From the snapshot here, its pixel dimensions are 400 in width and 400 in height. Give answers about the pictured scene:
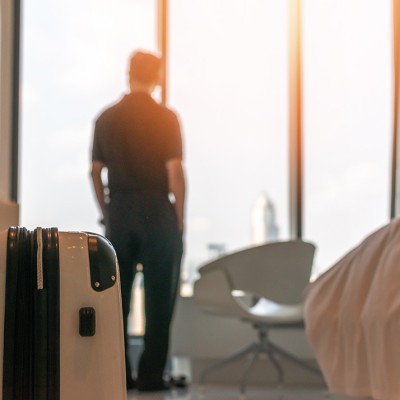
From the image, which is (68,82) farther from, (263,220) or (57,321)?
(57,321)

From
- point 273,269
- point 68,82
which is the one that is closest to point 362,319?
point 273,269

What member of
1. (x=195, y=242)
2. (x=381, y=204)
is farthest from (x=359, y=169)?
(x=195, y=242)

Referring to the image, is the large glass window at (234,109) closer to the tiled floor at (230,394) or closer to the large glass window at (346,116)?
the large glass window at (346,116)

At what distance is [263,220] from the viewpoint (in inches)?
213

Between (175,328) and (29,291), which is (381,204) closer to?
(175,328)

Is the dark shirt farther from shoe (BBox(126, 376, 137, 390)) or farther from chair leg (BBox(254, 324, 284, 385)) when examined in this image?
chair leg (BBox(254, 324, 284, 385))

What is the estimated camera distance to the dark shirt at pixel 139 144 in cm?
383

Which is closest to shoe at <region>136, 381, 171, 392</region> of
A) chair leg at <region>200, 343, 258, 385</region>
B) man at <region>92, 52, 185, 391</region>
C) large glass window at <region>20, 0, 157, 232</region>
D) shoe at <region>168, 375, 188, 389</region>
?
man at <region>92, 52, 185, 391</region>

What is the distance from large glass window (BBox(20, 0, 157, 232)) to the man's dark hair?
4.89 ft

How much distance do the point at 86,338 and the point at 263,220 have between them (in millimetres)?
3961

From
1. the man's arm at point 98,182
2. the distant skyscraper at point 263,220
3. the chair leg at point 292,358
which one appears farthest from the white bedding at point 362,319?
the distant skyscraper at point 263,220

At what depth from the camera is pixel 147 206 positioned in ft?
12.5

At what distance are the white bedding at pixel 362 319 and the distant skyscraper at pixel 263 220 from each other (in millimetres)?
2073

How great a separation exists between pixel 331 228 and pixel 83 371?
13.2 feet
